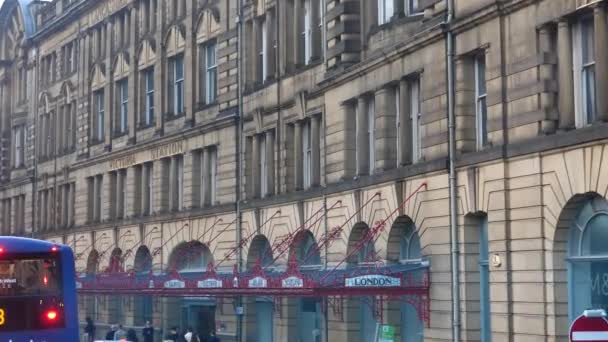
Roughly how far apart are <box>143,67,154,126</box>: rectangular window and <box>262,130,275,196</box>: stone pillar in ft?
43.8

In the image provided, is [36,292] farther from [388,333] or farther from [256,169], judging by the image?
[256,169]

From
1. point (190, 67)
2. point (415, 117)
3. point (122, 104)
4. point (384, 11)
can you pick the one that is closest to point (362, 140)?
point (415, 117)

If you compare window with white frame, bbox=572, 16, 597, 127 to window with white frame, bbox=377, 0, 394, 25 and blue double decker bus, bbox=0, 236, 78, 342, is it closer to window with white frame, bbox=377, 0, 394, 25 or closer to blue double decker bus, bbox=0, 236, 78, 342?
window with white frame, bbox=377, 0, 394, 25

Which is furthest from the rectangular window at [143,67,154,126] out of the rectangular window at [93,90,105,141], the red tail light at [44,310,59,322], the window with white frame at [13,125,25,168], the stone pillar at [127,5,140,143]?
the red tail light at [44,310,59,322]

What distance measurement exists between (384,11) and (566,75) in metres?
10.2

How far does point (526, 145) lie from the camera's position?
2841cm

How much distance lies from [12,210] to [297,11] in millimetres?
41235

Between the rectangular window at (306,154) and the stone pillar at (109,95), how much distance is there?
2136 centimetres

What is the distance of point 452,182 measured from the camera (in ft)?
104

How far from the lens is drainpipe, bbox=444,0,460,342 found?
103 ft

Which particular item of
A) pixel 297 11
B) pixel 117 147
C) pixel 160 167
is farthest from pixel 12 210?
pixel 297 11

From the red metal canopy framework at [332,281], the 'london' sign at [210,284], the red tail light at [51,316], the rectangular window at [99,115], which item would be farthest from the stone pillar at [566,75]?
the rectangular window at [99,115]

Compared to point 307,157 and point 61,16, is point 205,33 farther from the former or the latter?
point 61,16

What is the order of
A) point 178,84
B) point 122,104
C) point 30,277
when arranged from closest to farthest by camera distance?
1. point 30,277
2. point 178,84
3. point 122,104
